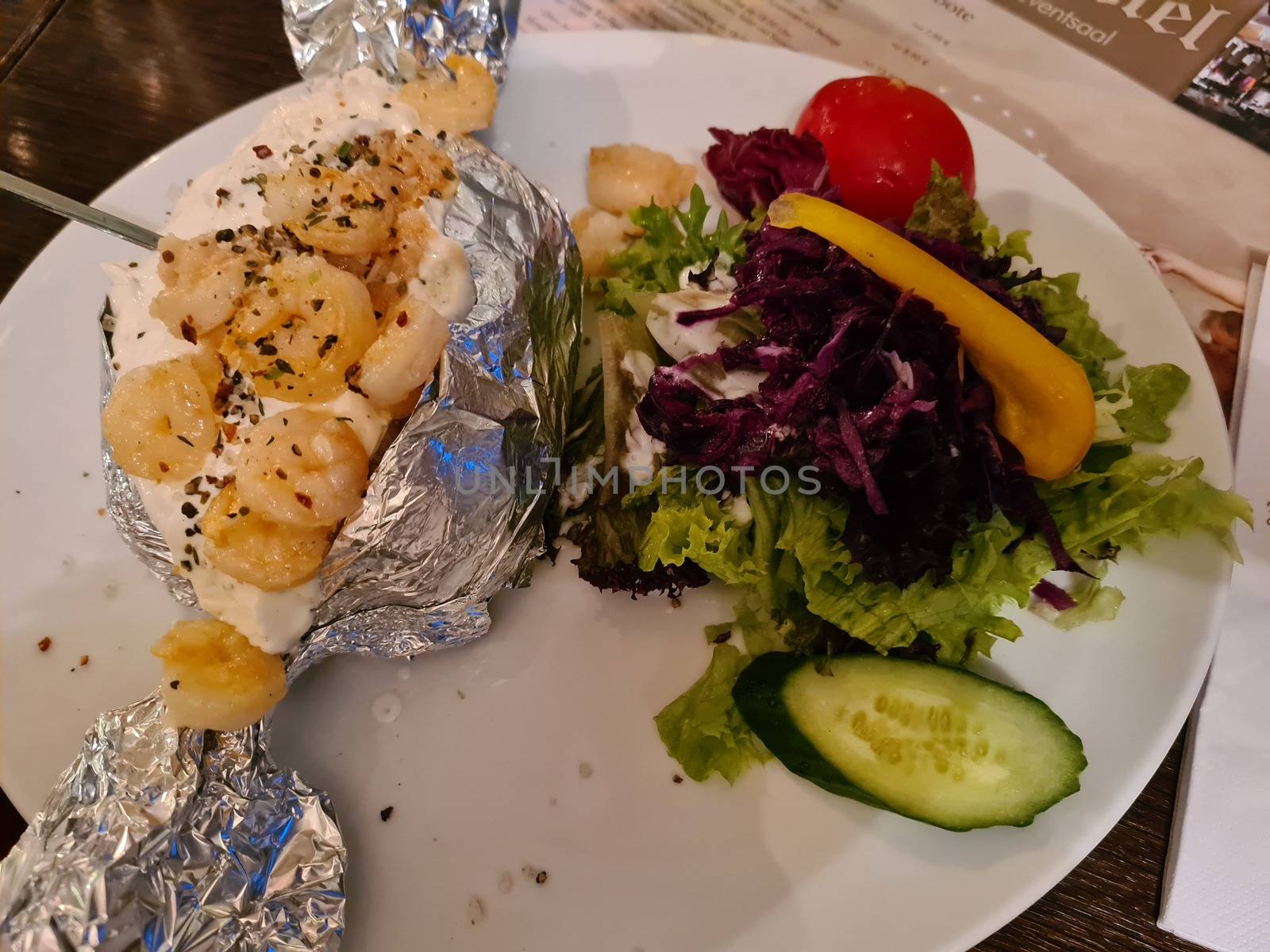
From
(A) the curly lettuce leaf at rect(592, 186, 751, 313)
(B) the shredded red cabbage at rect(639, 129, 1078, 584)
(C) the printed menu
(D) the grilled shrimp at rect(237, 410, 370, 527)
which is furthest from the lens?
(C) the printed menu

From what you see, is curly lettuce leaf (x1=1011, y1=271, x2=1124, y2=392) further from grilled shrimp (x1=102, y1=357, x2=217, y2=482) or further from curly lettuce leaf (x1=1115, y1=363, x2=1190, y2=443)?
grilled shrimp (x1=102, y1=357, x2=217, y2=482)

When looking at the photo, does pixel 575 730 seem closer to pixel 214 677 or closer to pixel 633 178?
pixel 214 677

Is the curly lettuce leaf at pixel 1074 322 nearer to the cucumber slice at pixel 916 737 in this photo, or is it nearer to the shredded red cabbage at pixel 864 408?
the shredded red cabbage at pixel 864 408

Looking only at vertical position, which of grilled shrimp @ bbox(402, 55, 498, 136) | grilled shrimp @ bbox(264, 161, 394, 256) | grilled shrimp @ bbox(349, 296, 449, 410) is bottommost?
grilled shrimp @ bbox(349, 296, 449, 410)

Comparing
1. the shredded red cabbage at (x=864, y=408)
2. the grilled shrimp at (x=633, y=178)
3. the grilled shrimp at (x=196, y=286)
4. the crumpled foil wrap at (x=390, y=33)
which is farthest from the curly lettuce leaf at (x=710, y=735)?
the crumpled foil wrap at (x=390, y=33)

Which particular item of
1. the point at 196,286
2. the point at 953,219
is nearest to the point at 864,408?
the point at 953,219

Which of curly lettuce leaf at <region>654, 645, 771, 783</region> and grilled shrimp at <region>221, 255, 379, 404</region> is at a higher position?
grilled shrimp at <region>221, 255, 379, 404</region>

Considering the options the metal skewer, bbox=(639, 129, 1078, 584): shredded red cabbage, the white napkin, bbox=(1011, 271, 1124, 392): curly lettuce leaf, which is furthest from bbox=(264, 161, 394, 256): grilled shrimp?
the white napkin
